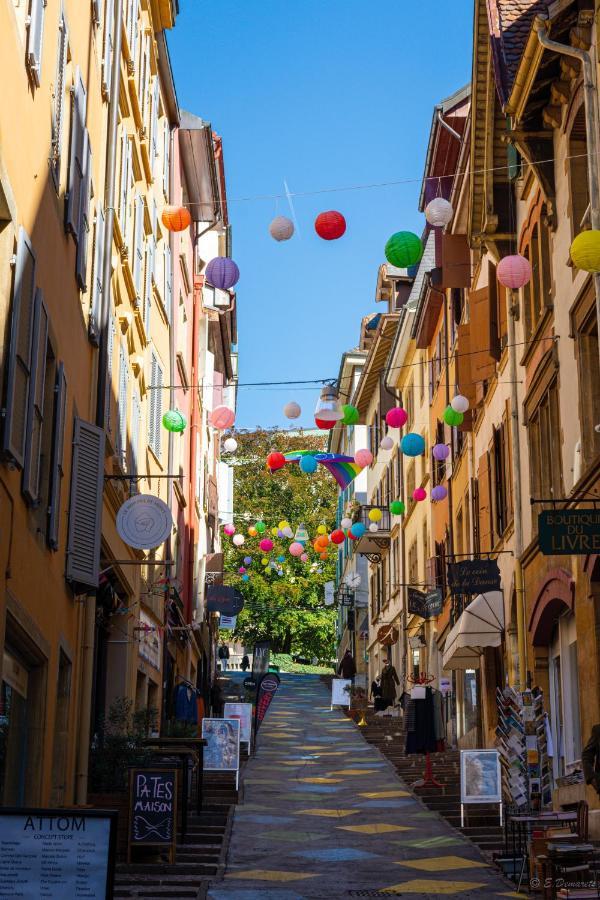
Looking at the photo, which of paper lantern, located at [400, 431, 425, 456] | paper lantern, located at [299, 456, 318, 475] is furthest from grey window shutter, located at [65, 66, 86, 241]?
paper lantern, located at [299, 456, 318, 475]

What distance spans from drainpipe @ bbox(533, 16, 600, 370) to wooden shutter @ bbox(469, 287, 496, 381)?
7.73 metres

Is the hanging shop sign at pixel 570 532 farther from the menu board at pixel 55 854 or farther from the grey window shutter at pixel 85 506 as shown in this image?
the menu board at pixel 55 854

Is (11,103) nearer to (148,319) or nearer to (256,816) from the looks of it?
(256,816)

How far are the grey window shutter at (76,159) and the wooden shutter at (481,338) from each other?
36.9ft

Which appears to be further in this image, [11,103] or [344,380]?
[344,380]

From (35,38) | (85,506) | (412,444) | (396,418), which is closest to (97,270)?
(85,506)

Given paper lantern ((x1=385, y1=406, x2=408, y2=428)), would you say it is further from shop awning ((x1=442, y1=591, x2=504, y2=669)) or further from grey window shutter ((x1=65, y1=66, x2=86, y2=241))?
grey window shutter ((x1=65, y1=66, x2=86, y2=241))

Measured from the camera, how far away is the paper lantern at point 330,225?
15742mm

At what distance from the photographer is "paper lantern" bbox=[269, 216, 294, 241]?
1619cm

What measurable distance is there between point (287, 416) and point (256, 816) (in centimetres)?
1082

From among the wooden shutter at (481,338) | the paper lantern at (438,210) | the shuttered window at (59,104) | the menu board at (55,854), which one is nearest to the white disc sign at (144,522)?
the shuttered window at (59,104)

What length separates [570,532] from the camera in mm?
13312

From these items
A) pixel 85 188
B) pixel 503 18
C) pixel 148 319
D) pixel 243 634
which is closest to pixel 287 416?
pixel 148 319

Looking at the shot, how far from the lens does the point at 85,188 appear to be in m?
14.3
